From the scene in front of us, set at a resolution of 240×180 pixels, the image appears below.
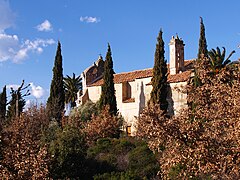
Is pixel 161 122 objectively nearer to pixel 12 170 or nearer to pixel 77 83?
pixel 12 170

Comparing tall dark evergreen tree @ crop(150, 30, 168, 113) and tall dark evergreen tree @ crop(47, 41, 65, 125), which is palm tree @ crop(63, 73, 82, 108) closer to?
tall dark evergreen tree @ crop(47, 41, 65, 125)

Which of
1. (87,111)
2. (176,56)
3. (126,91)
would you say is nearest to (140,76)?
(126,91)

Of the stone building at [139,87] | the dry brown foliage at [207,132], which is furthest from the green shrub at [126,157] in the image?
the stone building at [139,87]

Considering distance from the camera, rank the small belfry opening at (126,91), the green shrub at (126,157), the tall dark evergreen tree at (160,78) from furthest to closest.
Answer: the small belfry opening at (126,91)
the tall dark evergreen tree at (160,78)
the green shrub at (126,157)

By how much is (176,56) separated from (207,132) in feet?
98.2

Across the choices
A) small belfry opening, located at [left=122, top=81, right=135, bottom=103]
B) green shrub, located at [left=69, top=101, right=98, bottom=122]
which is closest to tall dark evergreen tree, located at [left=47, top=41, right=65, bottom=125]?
green shrub, located at [left=69, top=101, right=98, bottom=122]

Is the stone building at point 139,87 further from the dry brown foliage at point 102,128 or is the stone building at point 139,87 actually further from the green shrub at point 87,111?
the dry brown foliage at point 102,128

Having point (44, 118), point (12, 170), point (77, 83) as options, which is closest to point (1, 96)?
point (77, 83)

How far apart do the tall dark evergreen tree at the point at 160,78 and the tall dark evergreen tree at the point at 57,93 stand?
370 inches

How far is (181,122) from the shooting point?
10141 mm

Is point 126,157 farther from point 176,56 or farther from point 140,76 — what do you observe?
point 140,76

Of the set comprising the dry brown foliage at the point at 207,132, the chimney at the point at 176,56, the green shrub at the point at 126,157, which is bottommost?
the green shrub at the point at 126,157

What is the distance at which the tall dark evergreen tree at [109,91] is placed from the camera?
37.3 m

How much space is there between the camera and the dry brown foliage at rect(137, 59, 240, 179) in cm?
940
